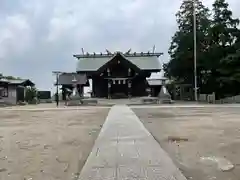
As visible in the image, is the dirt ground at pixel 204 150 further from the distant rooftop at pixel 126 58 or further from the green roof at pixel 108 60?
the green roof at pixel 108 60

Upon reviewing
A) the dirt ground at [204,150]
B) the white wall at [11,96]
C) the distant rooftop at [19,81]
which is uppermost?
the distant rooftop at [19,81]

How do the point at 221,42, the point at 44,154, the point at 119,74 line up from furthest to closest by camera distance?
the point at 119,74, the point at 221,42, the point at 44,154

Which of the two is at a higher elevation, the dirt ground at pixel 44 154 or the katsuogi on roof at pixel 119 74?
the katsuogi on roof at pixel 119 74

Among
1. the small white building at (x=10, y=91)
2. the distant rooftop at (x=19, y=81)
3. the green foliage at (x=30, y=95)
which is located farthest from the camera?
the green foliage at (x=30, y=95)

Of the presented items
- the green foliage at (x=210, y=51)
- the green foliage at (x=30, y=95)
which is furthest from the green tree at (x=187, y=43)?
the green foliage at (x=30, y=95)

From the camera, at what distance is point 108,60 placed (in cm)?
4991

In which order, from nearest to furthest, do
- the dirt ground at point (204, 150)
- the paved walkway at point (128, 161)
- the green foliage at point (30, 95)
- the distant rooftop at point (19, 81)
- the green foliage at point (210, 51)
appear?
the paved walkway at point (128, 161) → the dirt ground at point (204, 150) → the green foliage at point (210, 51) → the distant rooftop at point (19, 81) → the green foliage at point (30, 95)

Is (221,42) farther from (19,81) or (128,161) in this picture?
(128,161)

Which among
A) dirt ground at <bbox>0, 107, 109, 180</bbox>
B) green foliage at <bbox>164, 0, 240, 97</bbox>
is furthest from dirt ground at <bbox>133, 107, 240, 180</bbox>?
green foliage at <bbox>164, 0, 240, 97</bbox>

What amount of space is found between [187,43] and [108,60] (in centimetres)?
1133

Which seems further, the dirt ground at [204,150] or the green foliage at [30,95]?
the green foliage at [30,95]

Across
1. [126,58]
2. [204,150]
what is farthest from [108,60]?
[204,150]

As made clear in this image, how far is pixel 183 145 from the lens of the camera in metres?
Result: 9.06

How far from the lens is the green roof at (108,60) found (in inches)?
2015
